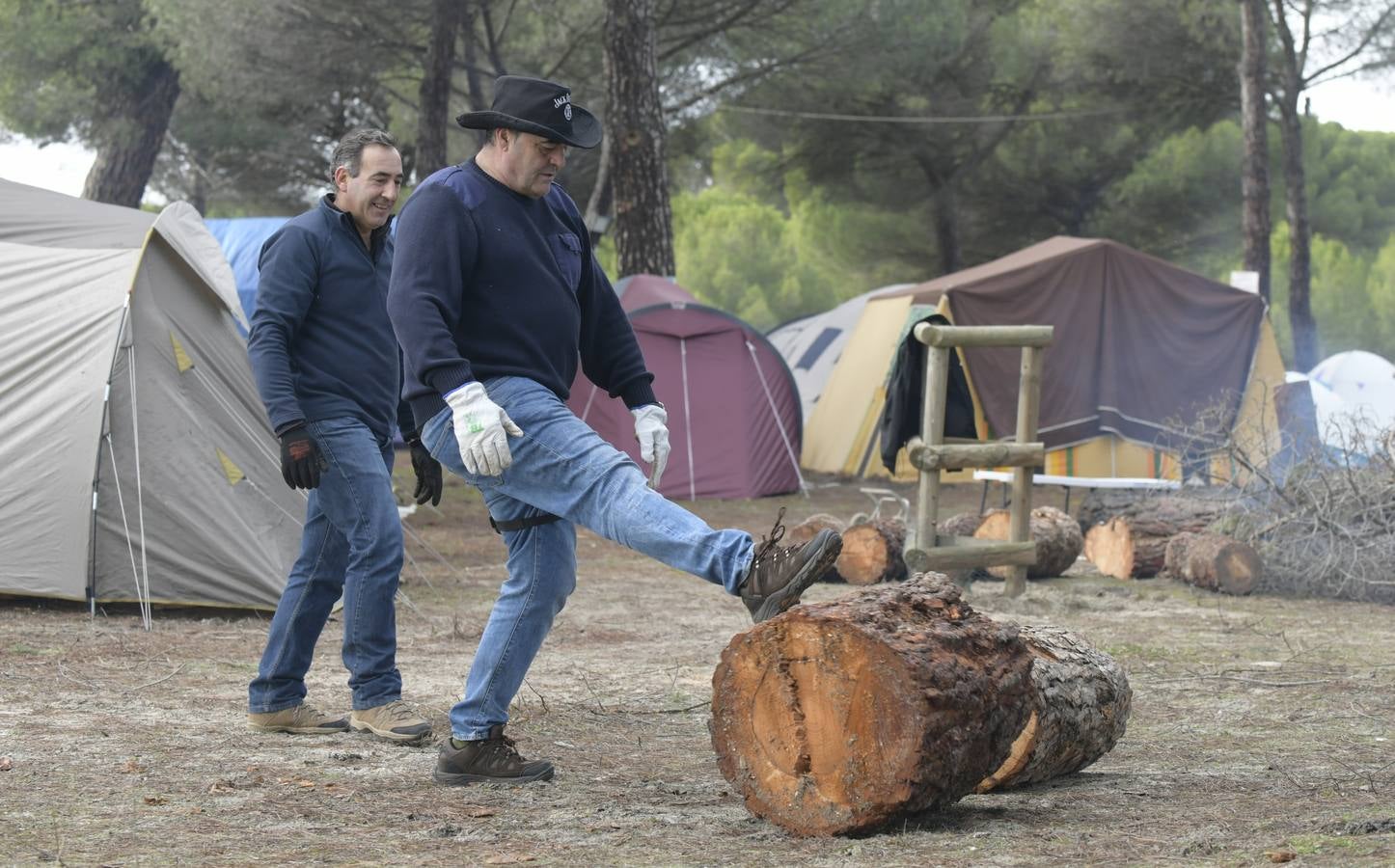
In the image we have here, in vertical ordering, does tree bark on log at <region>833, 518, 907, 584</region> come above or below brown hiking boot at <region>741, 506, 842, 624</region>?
below

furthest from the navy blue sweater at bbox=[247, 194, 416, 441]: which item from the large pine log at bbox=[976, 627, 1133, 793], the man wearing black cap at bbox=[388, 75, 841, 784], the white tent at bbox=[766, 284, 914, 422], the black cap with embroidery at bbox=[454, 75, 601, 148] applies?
the white tent at bbox=[766, 284, 914, 422]

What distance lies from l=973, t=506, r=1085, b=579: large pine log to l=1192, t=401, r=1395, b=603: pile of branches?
0.81 metres

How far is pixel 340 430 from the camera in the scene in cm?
461

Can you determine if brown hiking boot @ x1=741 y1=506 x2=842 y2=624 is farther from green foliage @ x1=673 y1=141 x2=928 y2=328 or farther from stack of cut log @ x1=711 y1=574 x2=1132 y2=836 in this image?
green foliage @ x1=673 y1=141 x2=928 y2=328

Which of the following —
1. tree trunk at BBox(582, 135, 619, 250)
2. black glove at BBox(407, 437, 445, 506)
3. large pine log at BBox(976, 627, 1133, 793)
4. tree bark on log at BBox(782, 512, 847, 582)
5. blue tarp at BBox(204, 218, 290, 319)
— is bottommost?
large pine log at BBox(976, 627, 1133, 793)

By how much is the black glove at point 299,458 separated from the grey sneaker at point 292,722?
2.22 ft

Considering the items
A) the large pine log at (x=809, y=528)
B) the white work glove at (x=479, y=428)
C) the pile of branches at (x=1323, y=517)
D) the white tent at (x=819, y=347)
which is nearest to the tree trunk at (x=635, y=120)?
the white tent at (x=819, y=347)

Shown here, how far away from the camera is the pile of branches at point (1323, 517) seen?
25.8 feet

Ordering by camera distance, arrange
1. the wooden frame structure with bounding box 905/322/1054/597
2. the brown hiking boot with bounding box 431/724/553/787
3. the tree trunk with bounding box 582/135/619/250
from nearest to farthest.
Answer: the brown hiking boot with bounding box 431/724/553/787, the wooden frame structure with bounding box 905/322/1054/597, the tree trunk with bounding box 582/135/619/250

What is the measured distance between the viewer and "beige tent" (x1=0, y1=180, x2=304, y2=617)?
22.5ft

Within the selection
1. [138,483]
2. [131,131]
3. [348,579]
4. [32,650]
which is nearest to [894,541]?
[138,483]

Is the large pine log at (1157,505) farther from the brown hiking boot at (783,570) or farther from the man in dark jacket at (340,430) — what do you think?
the brown hiking boot at (783,570)

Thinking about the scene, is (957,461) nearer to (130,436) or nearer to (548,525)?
(130,436)

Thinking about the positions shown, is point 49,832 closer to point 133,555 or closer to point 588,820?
point 588,820
